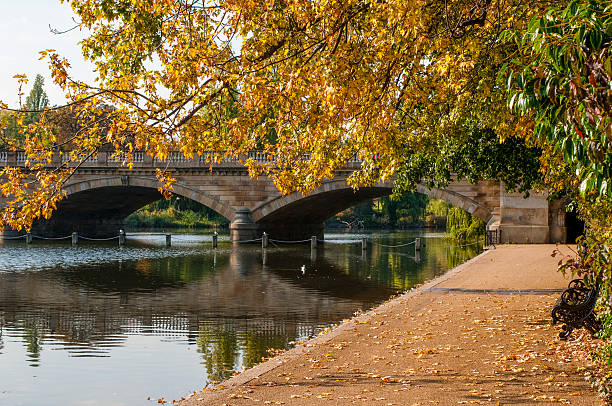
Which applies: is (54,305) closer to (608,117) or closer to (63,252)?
(608,117)

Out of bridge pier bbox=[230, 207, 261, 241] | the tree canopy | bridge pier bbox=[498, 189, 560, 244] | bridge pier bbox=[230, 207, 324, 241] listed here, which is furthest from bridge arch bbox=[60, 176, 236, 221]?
the tree canopy

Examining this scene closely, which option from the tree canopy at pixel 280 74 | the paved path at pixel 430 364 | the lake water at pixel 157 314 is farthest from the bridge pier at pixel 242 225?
the tree canopy at pixel 280 74

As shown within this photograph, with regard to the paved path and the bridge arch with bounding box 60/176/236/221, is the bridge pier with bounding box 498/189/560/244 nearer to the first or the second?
the bridge arch with bounding box 60/176/236/221

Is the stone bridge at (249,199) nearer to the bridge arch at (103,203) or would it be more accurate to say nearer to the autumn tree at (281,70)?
the bridge arch at (103,203)

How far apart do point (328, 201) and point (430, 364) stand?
118 feet

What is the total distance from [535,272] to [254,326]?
818cm

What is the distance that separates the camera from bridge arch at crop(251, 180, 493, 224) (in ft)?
117

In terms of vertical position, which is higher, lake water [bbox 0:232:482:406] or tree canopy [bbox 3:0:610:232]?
tree canopy [bbox 3:0:610:232]

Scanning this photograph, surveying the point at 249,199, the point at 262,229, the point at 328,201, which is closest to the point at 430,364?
the point at 249,199

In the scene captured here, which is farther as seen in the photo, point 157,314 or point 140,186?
point 140,186

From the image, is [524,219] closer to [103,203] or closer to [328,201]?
[328,201]

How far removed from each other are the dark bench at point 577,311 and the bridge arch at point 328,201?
955 inches

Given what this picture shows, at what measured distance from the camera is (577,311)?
846 cm

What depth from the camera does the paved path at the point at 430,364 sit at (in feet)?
19.7
